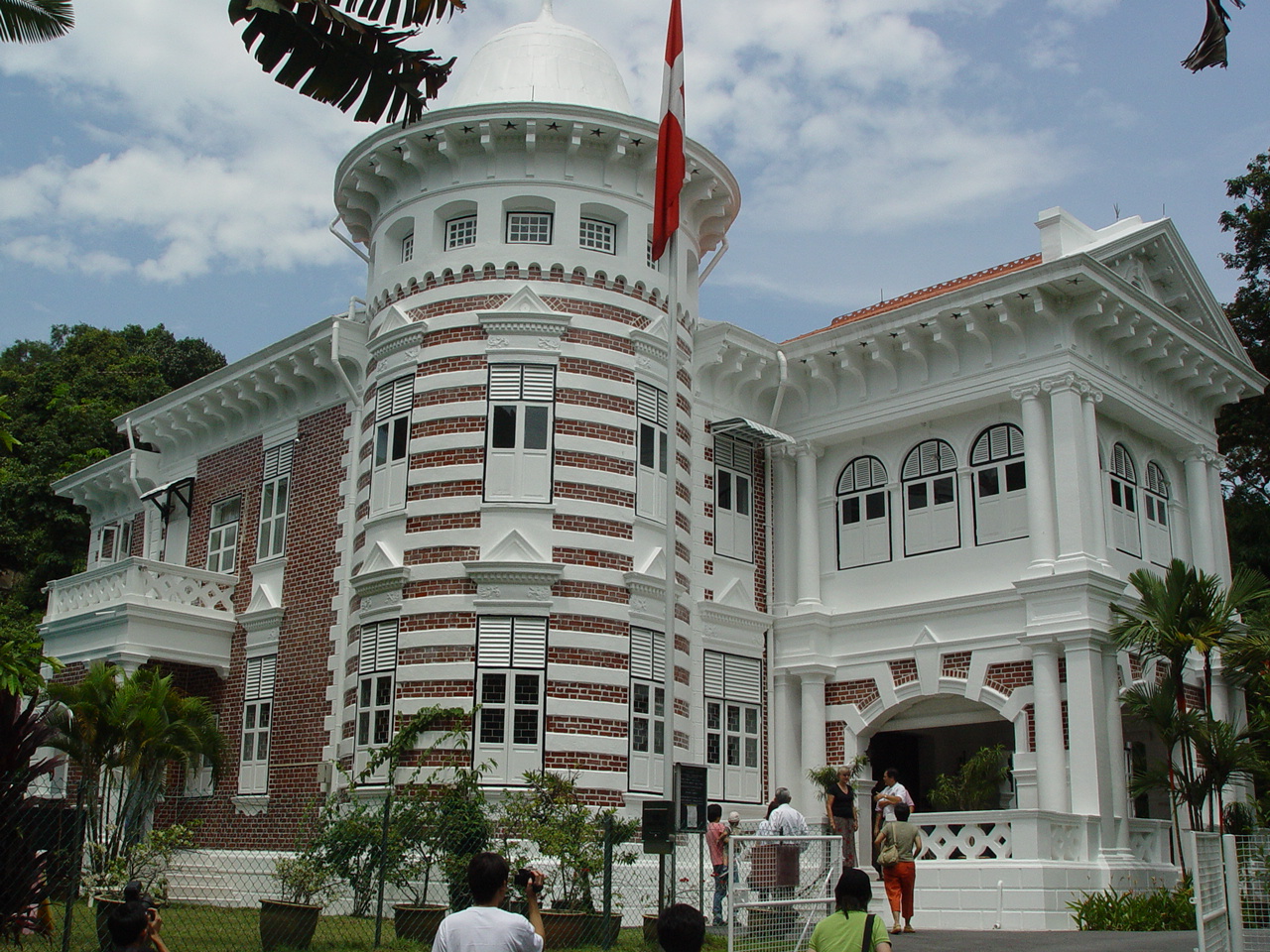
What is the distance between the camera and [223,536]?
27.7m

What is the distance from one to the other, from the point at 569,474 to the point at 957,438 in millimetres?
7438

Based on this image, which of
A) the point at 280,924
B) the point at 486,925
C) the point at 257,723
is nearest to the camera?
the point at 486,925

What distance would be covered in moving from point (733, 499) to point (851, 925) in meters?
17.1

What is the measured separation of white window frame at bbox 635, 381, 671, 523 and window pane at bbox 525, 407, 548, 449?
A: 1555 millimetres

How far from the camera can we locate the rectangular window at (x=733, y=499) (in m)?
24.2

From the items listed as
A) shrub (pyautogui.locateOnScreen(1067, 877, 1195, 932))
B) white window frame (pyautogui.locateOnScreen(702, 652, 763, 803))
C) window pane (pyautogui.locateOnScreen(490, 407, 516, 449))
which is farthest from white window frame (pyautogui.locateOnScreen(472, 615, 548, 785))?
shrub (pyautogui.locateOnScreen(1067, 877, 1195, 932))

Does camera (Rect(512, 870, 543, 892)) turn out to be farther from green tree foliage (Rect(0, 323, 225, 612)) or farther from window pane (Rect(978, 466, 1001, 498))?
green tree foliage (Rect(0, 323, 225, 612))

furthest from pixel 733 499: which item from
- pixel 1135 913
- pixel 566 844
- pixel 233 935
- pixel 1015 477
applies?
pixel 233 935

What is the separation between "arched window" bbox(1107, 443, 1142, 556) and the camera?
75.5 ft

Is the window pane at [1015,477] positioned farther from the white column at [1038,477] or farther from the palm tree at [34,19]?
the palm tree at [34,19]

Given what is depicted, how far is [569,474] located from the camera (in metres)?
20.4

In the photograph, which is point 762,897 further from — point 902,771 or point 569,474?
point 902,771

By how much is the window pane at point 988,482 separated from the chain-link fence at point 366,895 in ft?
26.6

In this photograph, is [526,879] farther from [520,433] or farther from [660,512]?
[660,512]
